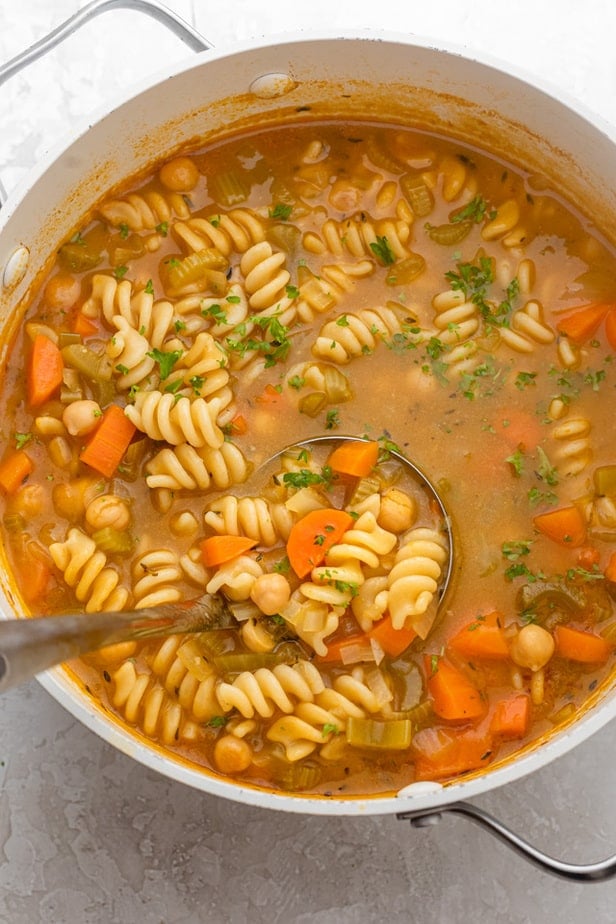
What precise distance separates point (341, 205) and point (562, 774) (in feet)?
7.45

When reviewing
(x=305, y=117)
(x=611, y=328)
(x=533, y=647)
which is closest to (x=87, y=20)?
(x=305, y=117)

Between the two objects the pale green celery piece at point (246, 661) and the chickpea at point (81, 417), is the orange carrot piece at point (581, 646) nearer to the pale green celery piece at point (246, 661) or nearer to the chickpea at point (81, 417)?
the pale green celery piece at point (246, 661)

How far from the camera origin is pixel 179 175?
14.0 feet

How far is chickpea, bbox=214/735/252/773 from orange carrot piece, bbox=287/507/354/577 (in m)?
0.61

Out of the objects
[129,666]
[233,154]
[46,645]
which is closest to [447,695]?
[129,666]

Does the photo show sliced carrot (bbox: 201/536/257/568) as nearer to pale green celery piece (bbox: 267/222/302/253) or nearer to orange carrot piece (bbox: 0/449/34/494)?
orange carrot piece (bbox: 0/449/34/494)

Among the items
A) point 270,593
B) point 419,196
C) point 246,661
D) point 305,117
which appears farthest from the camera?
point 305,117

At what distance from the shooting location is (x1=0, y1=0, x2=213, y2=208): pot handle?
12.7ft

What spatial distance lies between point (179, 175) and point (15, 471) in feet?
4.15

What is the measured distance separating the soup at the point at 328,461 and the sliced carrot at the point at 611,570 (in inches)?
0.5

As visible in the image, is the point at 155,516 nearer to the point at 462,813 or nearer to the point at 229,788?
the point at 229,788

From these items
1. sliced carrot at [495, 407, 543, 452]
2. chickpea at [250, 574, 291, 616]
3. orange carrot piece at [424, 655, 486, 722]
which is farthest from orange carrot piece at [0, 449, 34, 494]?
sliced carrot at [495, 407, 543, 452]

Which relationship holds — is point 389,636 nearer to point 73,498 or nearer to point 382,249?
point 73,498

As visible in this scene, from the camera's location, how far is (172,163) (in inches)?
168
